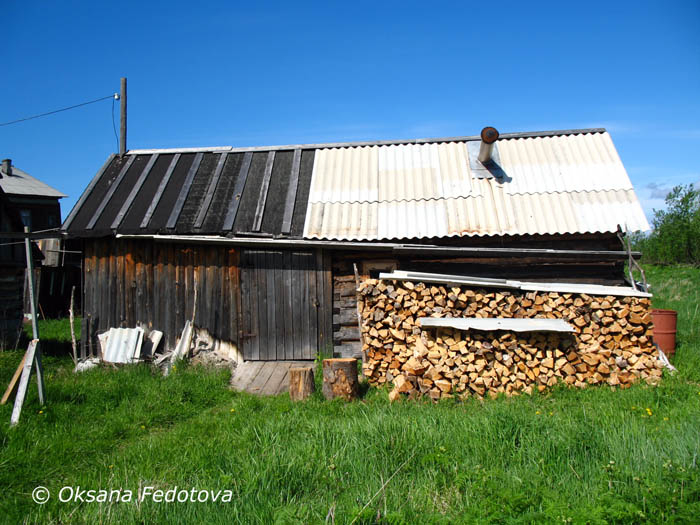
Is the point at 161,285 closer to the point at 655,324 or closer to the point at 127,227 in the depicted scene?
the point at 127,227

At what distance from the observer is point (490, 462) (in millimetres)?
4297

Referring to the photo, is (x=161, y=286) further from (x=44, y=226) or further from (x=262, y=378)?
(x=44, y=226)

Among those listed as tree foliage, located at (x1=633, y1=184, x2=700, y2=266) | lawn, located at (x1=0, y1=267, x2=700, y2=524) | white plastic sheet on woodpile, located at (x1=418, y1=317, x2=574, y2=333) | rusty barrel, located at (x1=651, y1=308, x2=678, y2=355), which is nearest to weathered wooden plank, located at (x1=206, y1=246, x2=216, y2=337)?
lawn, located at (x1=0, y1=267, x2=700, y2=524)

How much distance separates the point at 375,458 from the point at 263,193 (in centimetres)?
692

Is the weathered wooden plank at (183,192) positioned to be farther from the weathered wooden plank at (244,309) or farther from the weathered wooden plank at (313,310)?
the weathered wooden plank at (313,310)

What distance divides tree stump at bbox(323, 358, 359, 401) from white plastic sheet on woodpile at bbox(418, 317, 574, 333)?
1219mm

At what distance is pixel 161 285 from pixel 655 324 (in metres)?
8.89

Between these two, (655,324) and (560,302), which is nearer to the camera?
(560,302)

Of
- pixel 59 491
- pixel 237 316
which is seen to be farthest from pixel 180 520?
pixel 237 316

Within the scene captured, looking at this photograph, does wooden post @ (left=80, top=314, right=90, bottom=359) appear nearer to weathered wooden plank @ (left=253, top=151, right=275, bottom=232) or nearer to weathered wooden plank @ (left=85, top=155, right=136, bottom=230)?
weathered wooden plank @ (left=85, top=155, right=136, bottom=230)

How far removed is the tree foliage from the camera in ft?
73.3

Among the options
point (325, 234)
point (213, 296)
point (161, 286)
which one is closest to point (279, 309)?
point (213, 296)

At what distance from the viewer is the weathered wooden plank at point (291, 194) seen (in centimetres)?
940

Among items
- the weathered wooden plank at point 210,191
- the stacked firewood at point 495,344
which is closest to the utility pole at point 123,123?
the weathered wooden plank at point 210,191
